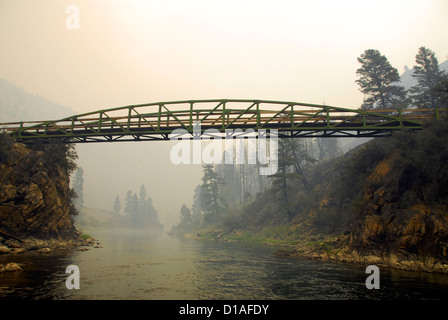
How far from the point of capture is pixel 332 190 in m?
38.4

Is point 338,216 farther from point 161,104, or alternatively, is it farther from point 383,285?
Result: point 161,104

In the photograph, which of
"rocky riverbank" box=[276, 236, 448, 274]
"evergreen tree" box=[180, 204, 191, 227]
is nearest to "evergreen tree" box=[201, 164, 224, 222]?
"evergreen tree" box=[180, 204, 191, 227]

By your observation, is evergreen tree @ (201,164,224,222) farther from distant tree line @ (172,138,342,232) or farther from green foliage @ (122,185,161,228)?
green foliage @ (122,185,161,228)

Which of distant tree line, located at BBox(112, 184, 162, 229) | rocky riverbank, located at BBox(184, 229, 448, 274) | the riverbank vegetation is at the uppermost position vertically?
the riverbank vegetation

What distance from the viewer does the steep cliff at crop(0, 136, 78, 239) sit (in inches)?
976

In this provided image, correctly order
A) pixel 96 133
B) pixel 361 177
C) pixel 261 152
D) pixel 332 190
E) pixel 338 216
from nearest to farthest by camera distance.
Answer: pixel 361 177 < pixel 96 133 < pixel 338 216 < pixel 332 190 < pixel 261 152

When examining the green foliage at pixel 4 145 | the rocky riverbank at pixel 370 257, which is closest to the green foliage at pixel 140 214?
the green foliage at pixel 4 145

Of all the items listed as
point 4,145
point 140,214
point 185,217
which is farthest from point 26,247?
point 140,214

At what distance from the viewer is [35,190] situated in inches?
1038

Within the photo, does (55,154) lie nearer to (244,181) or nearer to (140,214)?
(244,181)

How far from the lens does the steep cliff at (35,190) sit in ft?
81.4
